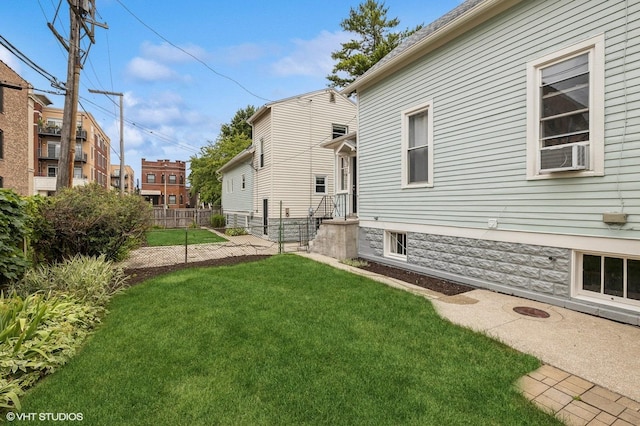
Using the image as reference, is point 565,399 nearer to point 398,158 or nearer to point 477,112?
point 477,112

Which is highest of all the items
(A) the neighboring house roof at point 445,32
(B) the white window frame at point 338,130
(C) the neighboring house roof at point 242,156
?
(B) the white window frame at point 338,130

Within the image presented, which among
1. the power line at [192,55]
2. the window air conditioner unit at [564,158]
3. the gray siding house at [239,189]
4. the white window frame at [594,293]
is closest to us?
the white window frame at [594,293]

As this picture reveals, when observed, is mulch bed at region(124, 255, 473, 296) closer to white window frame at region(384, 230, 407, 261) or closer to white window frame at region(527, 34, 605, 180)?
white window frame at region(384, 230, 407, 261)

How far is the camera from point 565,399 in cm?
251

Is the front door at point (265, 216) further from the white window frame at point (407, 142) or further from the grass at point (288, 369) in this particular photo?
the grass at point (288, 369)

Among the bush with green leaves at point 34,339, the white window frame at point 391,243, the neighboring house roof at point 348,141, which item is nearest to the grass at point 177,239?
the neighboring house roof at point 348,141

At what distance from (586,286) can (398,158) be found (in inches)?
175

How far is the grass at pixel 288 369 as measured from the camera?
7.82 feet

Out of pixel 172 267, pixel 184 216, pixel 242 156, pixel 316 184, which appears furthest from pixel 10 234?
pixel 184 216

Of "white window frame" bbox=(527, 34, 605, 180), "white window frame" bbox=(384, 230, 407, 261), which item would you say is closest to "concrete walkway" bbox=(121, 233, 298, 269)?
"white window frame" bbox=(384, 230, 407, 261)

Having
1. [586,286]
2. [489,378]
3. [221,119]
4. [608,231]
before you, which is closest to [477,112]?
[608,231]

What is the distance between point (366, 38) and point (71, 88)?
18.7 metres

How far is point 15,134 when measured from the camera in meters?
21.0

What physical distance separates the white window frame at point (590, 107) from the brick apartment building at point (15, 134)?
25.6m
